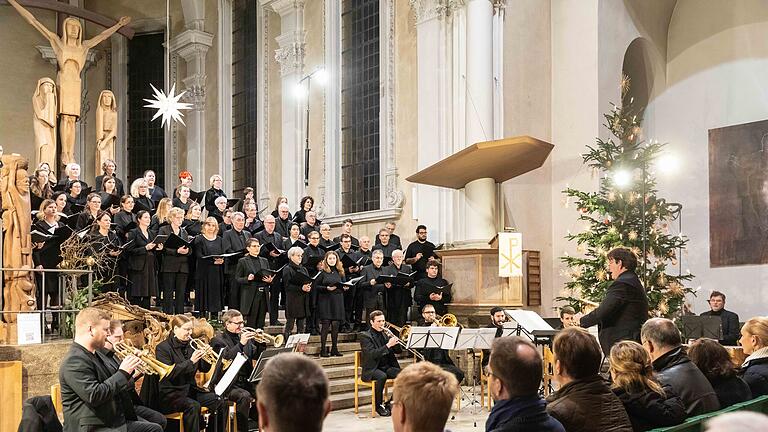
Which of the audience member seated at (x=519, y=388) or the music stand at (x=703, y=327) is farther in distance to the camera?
the music stand at (x=703, y=327)

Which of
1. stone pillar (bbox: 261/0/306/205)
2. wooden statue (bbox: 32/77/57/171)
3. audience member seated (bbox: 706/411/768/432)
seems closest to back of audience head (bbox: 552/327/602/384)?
audience member seated (bbox: 706/411/768/432)

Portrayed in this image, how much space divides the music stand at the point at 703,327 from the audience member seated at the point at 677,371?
518 centimetres

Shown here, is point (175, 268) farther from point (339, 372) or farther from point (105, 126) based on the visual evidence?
point (105, 126)

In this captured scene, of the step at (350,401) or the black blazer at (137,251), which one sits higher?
the black blazer at (137,251)

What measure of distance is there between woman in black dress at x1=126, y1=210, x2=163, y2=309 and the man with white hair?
2.59 meters

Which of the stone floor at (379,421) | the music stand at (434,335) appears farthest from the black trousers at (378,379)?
the music stand at (434,335)

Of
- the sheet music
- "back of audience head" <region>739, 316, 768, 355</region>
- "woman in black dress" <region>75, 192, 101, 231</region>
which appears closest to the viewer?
"back of audience head" <region>739, 316, 768, 355</region>

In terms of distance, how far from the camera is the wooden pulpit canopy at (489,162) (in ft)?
37.6

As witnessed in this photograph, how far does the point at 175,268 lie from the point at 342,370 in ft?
8.69

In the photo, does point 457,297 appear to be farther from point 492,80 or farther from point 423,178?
point 492,80

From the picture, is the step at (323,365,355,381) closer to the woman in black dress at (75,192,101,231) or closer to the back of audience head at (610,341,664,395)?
the woman in black dress at (75,192,101,231)

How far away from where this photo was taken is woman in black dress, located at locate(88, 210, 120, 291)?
32.4 feet

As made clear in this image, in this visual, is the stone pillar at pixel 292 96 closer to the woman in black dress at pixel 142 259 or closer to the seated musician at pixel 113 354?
the woman in black dress at pixel 142 259

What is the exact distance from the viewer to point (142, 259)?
1055cm
